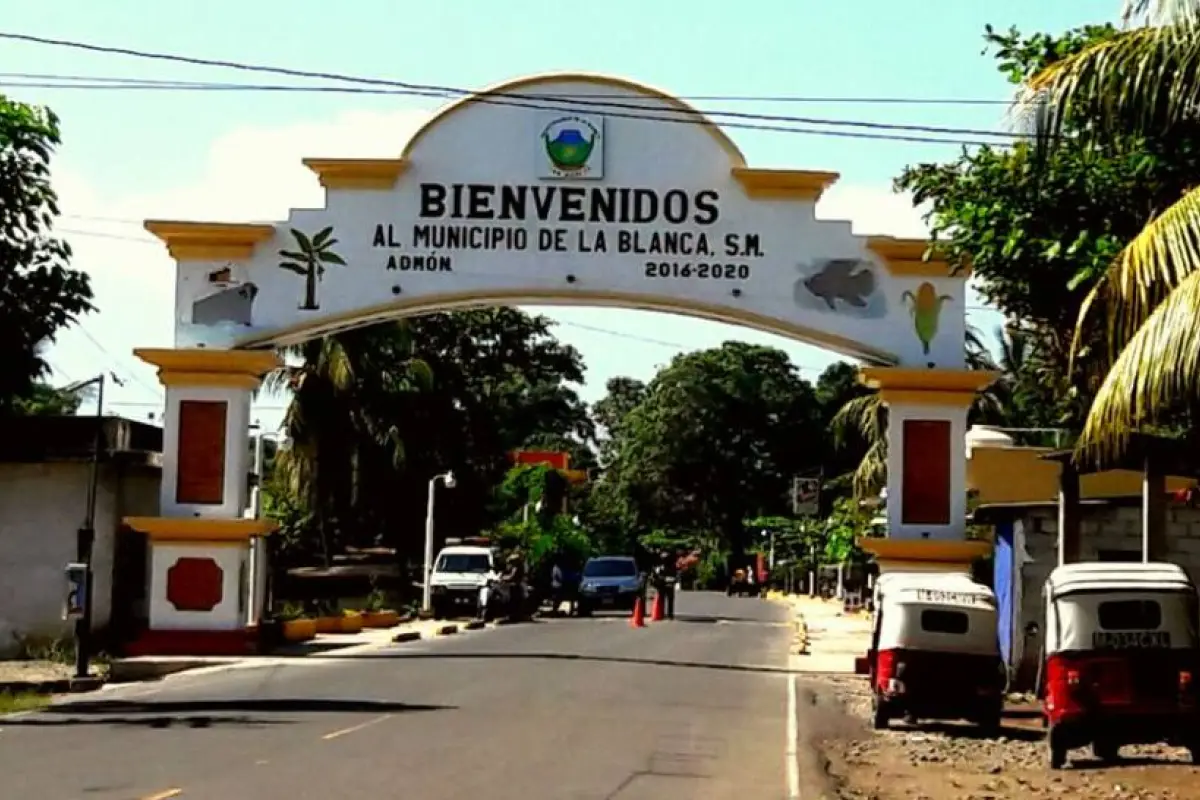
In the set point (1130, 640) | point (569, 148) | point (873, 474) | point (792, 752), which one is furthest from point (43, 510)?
point (873, 474)

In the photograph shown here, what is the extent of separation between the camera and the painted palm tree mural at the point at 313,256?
104ft

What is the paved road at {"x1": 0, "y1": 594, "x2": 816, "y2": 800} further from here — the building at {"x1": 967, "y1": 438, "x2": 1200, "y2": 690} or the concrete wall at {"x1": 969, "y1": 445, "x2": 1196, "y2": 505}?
the concrete wall at {"x1": 969, "y1": 445, "x2": 1196, "y2": 505}

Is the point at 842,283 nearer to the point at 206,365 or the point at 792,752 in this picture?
the point at 206,365

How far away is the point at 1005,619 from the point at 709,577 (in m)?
71.7

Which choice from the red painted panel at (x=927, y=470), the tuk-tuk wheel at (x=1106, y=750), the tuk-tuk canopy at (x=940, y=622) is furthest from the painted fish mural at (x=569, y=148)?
the tuk-tuk wheel at (x=1106, y=750)

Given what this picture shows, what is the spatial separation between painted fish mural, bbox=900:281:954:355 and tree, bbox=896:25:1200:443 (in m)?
10.2

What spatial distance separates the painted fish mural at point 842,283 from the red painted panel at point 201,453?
9923 millimetres

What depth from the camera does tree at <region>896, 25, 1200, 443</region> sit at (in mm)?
17562

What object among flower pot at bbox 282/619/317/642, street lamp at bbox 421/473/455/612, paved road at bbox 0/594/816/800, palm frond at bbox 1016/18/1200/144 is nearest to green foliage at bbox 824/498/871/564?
street lamp at bbox 421/473/455/612

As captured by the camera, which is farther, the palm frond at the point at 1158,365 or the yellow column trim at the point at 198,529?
the yellow column trim at the point at 198,529

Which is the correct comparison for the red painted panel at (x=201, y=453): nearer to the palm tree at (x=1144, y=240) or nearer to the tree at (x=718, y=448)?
the palm tree at (x=1144, y=240)

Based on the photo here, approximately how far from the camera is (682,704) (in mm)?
23391

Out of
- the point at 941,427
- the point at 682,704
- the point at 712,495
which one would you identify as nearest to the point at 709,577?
the point at 712,495

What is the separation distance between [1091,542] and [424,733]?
11.2 metres
